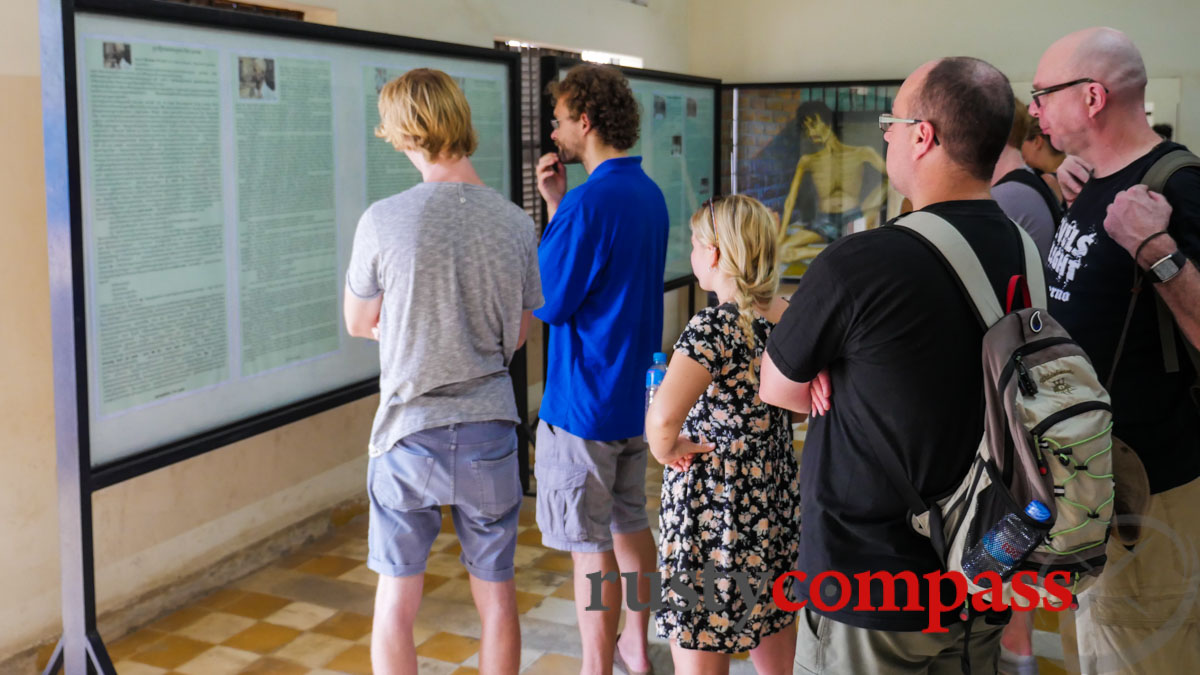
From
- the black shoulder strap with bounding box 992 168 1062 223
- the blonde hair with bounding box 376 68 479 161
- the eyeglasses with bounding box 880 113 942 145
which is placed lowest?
the black shoulder strap with bounding box 992 168 1062 223

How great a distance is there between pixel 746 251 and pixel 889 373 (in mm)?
832

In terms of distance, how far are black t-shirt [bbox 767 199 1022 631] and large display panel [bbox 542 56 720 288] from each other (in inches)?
165

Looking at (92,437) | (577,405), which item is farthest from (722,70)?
(92,437)

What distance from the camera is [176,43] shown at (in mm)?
3121

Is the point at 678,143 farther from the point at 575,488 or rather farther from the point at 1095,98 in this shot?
the point at 1095,98

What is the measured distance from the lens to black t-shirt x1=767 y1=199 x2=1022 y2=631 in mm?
1874

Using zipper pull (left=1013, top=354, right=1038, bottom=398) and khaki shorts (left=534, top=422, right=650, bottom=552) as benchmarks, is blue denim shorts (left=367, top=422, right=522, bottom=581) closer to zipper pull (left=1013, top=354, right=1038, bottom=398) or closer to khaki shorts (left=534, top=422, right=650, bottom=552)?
khaki shorts (left=534, top=422, right=650, bottom=552)

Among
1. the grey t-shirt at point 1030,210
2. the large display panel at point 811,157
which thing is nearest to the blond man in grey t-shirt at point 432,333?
the grey t-shirt at point 1030,210

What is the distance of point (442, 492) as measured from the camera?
9.16 ft

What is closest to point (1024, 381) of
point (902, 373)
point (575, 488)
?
point (902, 373)

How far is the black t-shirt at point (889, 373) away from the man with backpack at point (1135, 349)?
87 centimetres

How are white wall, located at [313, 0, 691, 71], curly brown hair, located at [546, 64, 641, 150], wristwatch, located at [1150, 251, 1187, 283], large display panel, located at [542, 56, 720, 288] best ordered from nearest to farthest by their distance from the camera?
1. wristwatch, located at [1150, 251, 1187, 283]
2. curly brown hair, located at [546, 64, 641, 150]
3. white wall, located at [313, 0, 691, 71]
4. large display panel, located at [542, 56, 720, 288]

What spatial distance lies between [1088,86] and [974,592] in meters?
1.50

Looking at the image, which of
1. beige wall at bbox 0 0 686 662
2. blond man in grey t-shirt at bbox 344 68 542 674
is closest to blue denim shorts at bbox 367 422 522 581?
blond man in grey t-shirt at bbox 344 68 542 674
